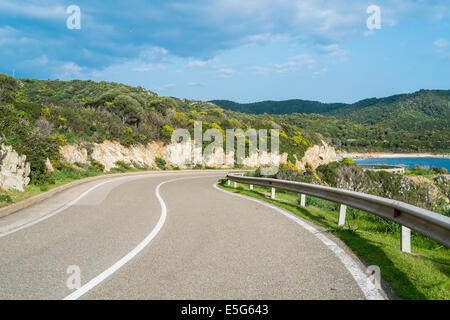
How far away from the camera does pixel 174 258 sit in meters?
5.09

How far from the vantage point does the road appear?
3.83 meters

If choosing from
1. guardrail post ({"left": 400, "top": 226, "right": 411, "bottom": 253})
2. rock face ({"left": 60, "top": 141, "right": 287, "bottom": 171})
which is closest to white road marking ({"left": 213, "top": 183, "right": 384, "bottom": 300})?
guardrail post ({"left": 400, "top": 226, "right": 411, "bottom": 253})

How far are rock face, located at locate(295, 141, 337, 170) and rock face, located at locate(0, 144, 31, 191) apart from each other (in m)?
48.7

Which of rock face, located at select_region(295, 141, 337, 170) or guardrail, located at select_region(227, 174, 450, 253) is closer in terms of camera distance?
guardrail, located at select_region(227, 174, 450, 253)

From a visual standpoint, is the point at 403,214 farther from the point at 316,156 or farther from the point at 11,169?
the point at 316,156

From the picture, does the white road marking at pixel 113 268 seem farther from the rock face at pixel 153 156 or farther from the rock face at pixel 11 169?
the rock face at pixel 153 156

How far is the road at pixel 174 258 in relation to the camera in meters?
3.83

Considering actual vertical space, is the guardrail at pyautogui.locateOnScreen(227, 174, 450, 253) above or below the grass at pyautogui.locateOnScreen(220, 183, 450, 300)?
above

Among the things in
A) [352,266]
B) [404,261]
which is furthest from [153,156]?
[404,261]

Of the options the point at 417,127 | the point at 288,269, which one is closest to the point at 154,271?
the point at 288,269

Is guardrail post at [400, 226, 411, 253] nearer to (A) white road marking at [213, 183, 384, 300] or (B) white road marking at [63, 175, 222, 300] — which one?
(A) white road marking at [213, 183, 384, 300]

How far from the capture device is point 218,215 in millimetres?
8867
